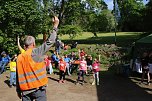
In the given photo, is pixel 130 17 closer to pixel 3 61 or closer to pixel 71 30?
pixel 71 30

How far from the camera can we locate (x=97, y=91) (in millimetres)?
15352

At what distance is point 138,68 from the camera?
18078mm

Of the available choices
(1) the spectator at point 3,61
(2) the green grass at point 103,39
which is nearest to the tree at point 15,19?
(1) the spectator at point 3,61

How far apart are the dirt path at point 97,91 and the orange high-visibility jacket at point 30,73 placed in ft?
28.5

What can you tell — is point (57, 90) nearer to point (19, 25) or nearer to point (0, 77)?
point (0, 77)

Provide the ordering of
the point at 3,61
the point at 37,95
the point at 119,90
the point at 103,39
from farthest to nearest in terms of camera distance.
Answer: the point at 103,39 → the point at 3,61 → the point at 119,90 → the point at 37,95

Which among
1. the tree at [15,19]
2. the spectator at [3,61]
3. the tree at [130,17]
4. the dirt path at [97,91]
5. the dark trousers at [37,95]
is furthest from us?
the tree at [130,17]

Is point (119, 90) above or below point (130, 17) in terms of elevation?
below

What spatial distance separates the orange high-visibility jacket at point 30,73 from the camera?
5219 mm

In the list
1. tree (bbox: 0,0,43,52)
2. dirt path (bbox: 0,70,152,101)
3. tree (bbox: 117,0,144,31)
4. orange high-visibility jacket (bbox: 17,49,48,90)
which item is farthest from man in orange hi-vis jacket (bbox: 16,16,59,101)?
tree (bbox: 117,0,144,31)

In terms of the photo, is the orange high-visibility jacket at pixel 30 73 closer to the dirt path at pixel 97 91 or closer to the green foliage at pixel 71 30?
the dirt path at pixel 97 91

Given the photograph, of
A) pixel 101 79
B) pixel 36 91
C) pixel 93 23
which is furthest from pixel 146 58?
pixel 93 23

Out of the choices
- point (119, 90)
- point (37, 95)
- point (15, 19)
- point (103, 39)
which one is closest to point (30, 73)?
point (37, 95)

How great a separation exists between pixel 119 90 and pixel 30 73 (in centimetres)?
1074
